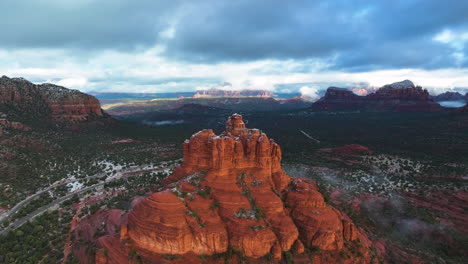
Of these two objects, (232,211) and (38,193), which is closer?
(232,211)

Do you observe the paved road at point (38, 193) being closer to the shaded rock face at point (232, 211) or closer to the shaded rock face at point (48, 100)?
the shaded rock face at point (232, 211)

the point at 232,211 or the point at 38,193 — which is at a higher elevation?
the point at 232,211

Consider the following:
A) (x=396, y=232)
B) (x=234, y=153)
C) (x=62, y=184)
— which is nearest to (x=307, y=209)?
(x=234, y=153)

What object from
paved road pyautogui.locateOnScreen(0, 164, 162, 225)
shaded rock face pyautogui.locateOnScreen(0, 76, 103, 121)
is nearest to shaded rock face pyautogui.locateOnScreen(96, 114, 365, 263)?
paved road pyautogui.locateOnScreen(0, 164, 162, 225)

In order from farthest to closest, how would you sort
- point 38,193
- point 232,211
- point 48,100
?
point 48,100 < point 38,193 < point 232,211

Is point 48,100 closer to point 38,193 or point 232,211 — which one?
point 38,193

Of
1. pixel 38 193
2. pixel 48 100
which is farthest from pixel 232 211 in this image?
pixel 48 100

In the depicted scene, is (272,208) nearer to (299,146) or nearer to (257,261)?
(257,261)
